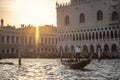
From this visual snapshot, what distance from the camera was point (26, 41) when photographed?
8269 cm

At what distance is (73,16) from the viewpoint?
73250 mm

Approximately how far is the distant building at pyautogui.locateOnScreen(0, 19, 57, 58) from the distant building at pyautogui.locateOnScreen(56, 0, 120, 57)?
661 cm

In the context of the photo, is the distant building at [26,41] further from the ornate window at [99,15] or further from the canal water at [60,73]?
the canal water at [60,73]

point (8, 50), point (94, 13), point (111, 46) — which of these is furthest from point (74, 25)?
point (8, 50)

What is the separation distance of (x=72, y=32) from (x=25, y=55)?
11844 millimetres

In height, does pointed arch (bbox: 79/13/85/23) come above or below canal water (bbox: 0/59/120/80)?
above

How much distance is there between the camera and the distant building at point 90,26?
64.1 meters

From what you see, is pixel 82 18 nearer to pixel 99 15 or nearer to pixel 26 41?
pixel 99 15

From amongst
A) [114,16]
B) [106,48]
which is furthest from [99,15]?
[106,48]

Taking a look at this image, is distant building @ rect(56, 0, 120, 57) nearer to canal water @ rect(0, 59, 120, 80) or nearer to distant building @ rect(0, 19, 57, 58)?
distant building @ rect(0, 19, 57, 58)

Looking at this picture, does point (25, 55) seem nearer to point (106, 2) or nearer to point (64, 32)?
point (64, 32)

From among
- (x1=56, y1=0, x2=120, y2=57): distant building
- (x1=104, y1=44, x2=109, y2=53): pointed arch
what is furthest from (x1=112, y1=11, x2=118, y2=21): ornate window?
(x1=104, y1=44, x2=109, y2=53): pointed arch

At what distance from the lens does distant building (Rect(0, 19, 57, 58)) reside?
76800 millimetres

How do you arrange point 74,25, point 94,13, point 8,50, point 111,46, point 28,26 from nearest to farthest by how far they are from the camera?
point 111,46 → point 94,13 → point 74,25 → point 8,50 → point 28,26
